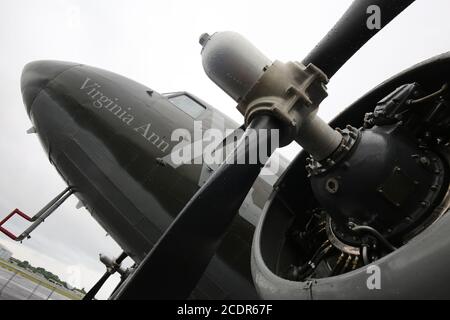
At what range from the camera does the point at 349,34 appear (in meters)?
2.75

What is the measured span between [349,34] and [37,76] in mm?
5255

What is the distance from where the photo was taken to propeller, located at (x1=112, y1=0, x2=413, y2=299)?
2428mm

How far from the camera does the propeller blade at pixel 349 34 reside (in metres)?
2.49

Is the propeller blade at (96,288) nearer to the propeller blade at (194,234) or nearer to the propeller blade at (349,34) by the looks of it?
the propeller blade at (194,234)

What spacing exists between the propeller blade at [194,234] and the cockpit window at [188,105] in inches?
143

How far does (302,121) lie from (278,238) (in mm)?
1484

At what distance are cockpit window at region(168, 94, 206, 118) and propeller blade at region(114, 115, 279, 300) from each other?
11.9 ft

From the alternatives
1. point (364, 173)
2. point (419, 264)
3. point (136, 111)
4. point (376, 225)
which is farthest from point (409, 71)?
point (136, 111)

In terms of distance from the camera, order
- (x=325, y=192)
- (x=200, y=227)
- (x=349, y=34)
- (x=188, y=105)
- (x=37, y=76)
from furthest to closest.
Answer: (x=188, y=105) < (x=37, y=76) < (x=325, y=192) < (x=349, y=34) < (x=200, y=227)

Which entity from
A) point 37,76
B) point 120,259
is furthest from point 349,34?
point 120,259

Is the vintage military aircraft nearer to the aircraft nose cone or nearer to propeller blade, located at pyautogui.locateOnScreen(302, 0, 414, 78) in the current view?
propeller blade, located at pyautogui.locateOnScreen(302, 0, 414, 78)
